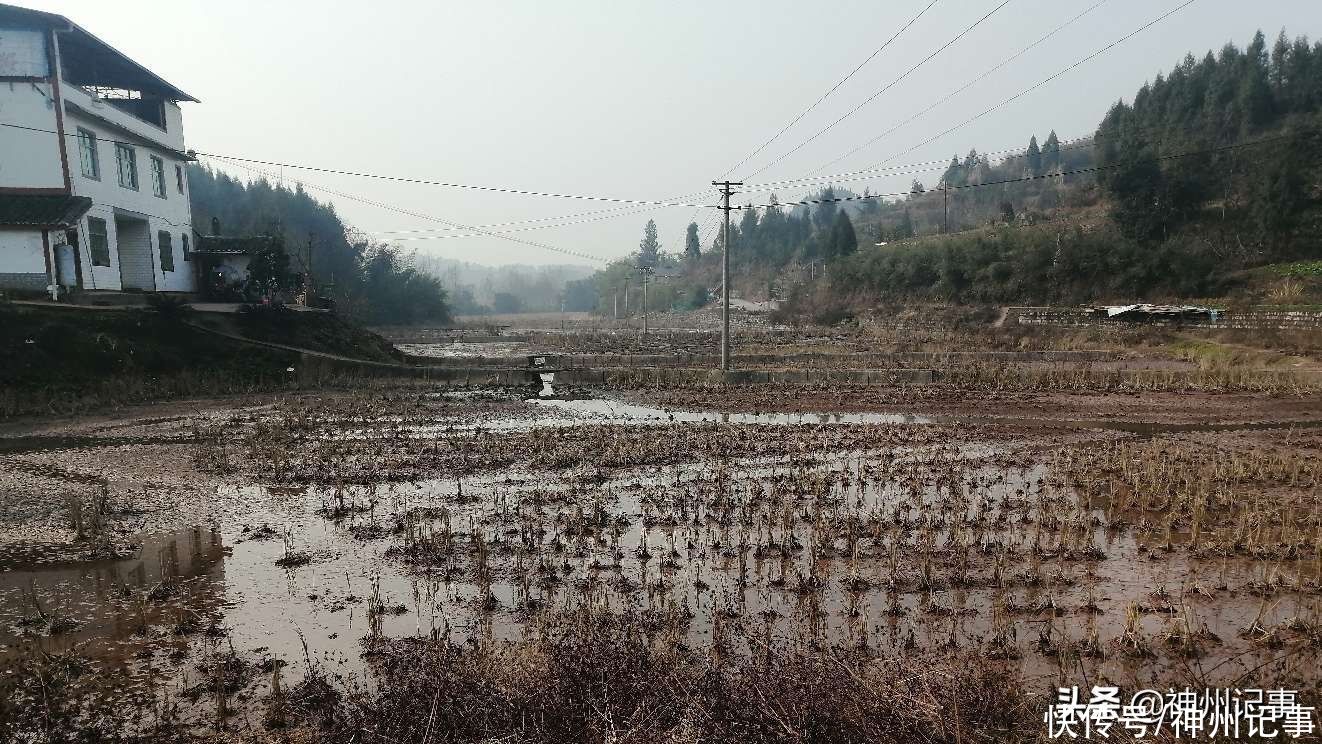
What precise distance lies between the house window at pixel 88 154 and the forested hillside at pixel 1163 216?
2440 centimetres

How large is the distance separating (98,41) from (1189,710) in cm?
2984

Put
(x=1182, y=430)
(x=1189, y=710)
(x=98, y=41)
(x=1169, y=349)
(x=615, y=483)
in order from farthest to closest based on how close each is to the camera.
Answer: (x=1169, y=349) → (x=98, y=41) → (x=1182, y=430) → (x=615, y=483) → (x=1189, y=710)

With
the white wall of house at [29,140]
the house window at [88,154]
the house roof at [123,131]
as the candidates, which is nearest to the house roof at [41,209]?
the white wall of house at [29,140]

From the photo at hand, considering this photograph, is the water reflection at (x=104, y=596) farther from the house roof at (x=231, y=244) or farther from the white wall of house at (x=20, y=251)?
the house roof at (x=231, y=244)

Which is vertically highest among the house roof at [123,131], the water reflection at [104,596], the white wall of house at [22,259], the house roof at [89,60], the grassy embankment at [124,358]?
the house roof at [89,60]

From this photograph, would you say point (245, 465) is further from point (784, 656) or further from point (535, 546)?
point (784, 656)

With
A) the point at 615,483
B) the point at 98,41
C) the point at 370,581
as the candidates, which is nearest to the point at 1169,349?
the point at 615,483

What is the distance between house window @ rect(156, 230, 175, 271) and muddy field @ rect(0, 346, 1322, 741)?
49.0 feet

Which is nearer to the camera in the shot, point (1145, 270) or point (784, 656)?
point (784, 656)

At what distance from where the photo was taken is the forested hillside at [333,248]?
179ft

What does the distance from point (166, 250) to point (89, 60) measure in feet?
21.2

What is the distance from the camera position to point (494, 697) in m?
4.39

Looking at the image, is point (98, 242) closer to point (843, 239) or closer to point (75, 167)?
point (75, 167)

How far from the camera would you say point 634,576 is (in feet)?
23.2
